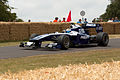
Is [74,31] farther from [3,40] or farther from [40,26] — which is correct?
[40,26]

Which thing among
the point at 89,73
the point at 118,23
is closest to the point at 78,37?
the point at 89,73

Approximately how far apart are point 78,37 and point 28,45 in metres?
2.62

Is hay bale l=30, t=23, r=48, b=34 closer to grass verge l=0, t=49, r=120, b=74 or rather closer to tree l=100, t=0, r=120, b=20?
grass verge l=0, t=49, r=120, b=74

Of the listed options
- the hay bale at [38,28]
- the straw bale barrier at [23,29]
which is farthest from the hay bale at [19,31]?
the hay bale at [38,28]

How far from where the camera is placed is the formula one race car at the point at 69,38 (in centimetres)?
1441

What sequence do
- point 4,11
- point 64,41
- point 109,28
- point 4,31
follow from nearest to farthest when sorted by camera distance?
1. point 64,41
2. point 4,31
3. point 109,28
4. point 4,11

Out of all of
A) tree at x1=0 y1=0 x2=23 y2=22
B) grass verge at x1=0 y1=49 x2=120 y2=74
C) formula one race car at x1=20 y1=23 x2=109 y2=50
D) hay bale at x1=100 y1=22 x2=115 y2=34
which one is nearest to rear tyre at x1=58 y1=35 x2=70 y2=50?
formula one race car at x1=20 y1=23 x2=109 y2=50

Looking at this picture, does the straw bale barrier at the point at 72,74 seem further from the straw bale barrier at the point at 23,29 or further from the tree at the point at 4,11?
the tree at the point at 4,11

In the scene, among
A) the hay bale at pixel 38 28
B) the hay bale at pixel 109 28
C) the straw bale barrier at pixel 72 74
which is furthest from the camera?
the hay bale at pixel 109 28

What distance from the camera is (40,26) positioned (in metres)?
25.9

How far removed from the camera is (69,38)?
15.7m

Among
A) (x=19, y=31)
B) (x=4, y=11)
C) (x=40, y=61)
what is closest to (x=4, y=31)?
(x=19, y=31)

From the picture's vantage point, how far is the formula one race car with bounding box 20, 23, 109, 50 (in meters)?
14.4

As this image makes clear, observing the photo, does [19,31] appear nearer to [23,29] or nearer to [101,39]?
[23,29]
